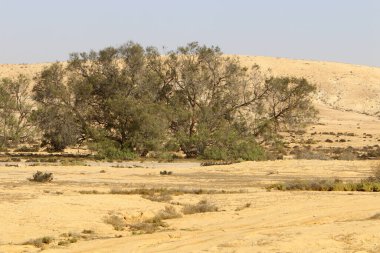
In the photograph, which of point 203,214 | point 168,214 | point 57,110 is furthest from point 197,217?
point 57,110

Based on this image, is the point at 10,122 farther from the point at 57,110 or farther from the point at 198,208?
the point at 198,208

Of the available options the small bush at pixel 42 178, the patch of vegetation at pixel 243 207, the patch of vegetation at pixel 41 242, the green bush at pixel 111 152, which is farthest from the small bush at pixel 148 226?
the green bush at pixel 111 152

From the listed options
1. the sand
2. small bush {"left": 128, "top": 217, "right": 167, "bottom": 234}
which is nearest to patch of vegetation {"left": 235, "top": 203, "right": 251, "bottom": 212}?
the sand

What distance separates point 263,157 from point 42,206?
96.7ft

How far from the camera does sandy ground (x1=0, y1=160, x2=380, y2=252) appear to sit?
15398 mm

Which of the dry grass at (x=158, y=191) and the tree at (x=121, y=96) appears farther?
the tree at (x=121, y=96)

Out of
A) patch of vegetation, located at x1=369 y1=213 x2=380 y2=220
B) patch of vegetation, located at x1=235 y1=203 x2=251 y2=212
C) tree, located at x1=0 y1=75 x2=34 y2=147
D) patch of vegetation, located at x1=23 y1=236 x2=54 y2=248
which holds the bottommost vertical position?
patch of vegetation, located at x1=235 y1=203 x2=251 y2=212

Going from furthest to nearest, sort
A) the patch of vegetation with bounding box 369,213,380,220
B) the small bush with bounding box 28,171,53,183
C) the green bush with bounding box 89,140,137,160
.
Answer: the green bush with bounding box 89,140,137,160, the small bush with bounding box 28,171,53,183, the patch of vegetation with bounding box 369,213,380,220

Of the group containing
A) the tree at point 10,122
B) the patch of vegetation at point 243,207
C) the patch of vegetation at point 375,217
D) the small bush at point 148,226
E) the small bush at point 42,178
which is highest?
the tree at point 10,122

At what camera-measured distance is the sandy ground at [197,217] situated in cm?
1540

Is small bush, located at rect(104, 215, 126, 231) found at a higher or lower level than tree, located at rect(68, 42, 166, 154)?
lower

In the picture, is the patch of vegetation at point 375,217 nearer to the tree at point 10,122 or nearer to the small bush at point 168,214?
the small bush at point 168,214

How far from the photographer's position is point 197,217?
20953mm

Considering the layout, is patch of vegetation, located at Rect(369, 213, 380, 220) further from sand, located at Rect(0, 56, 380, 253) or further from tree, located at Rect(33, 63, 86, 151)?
tree, located at Rect(33, 63, 86, 151)
